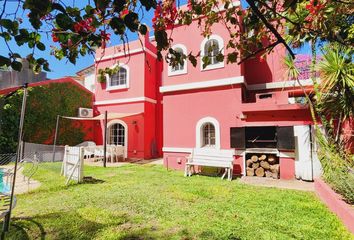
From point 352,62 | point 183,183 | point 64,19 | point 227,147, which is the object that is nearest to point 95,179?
point 183,183

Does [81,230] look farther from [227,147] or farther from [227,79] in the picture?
[227,79]

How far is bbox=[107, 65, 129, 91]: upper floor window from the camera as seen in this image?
19.0 meters

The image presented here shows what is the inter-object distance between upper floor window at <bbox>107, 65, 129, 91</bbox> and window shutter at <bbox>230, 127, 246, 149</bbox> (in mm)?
10513

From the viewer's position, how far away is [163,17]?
368cm

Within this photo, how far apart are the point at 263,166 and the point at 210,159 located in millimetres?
2563

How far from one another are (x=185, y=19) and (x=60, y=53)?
249 centimetres

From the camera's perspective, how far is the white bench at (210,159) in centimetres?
1103

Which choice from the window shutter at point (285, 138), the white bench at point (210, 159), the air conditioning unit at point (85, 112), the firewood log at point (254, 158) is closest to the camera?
the window shutter at point (285, 138)

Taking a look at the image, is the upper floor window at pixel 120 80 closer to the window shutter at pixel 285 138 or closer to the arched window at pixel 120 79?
the arched window at pixel 120 79

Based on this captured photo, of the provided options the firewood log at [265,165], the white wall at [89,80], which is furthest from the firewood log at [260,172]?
the white wall at [89,80]

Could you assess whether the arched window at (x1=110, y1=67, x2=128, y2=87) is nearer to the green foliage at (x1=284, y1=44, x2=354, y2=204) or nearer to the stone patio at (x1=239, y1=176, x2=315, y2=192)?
the stone patio at (x1=239, y1=176, x2=315, y2=192)

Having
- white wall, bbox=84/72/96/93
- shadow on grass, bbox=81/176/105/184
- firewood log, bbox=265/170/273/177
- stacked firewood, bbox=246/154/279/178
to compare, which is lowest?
shadow on grass, bbox=81/176/105/184

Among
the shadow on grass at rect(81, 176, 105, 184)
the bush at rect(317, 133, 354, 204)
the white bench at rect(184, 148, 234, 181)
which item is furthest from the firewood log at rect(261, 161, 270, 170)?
the shadow on grass at rect(81, 176, 105, 184)

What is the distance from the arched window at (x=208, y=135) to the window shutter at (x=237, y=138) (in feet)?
5.57
